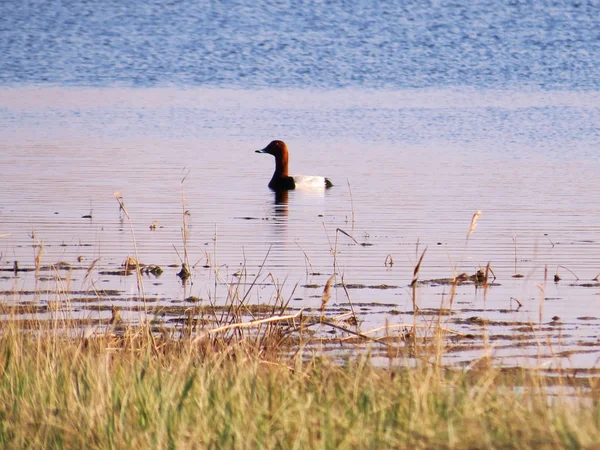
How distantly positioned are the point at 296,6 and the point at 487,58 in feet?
62.3

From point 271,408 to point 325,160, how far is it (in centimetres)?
1777

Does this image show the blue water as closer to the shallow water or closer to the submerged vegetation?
the shallow water

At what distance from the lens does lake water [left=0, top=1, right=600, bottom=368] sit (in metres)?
9.34

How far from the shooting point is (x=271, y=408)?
5.00 meters

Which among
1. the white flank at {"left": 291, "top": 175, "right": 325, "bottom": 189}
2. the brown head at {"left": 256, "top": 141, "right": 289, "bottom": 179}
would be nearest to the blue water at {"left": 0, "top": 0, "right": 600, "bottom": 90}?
the brown head at {"left": 256, "top": 141, "right": 289, "bottom": 179}

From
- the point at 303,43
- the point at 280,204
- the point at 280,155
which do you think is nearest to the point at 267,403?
the point at 280,204

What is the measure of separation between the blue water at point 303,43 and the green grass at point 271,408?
3268cm

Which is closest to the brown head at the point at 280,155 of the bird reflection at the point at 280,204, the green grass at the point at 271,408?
the bird reflection at the point at 280,204

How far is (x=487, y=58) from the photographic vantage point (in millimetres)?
44938

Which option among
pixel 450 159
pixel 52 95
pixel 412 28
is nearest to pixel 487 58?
pixel 412 28

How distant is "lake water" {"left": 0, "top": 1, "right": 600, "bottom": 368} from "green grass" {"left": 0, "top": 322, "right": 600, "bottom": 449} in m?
1.35

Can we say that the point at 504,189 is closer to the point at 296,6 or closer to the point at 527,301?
the point at 527,301

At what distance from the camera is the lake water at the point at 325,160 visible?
934 cm

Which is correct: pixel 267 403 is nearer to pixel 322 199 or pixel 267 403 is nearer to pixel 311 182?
pixel 322 199
